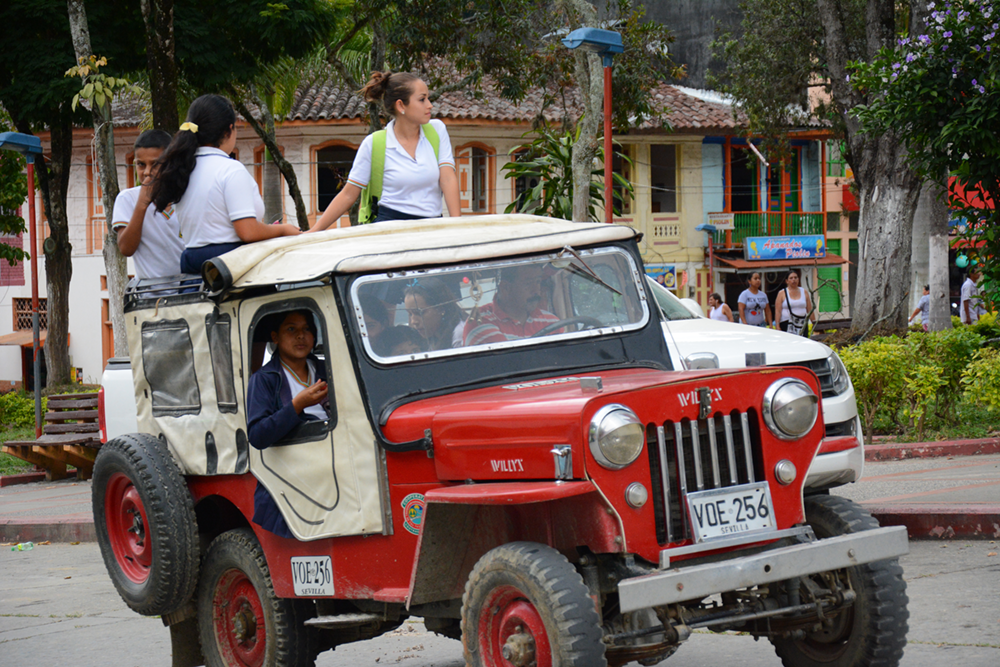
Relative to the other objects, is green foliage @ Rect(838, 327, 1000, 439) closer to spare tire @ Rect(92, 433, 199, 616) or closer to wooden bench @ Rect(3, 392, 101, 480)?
spare tire @ Rect(92, 433, 199, 616)

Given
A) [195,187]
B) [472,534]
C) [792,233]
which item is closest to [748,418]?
[472,534]

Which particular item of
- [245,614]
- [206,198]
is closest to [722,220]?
[206,198]

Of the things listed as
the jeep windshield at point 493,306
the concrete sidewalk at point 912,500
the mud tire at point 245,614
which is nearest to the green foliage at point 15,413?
the concrete sidewalk at point 912,500

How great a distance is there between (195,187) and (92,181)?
34303 millimetres

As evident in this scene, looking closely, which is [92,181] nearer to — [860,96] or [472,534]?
[860,96]

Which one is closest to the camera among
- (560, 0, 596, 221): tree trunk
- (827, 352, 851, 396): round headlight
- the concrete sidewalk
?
(827, 352, 851, 396): round headlight

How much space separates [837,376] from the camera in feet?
26.8

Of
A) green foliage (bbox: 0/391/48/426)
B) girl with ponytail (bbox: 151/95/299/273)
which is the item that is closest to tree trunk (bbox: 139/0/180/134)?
green foliage (bbox: 0/391/48/426)

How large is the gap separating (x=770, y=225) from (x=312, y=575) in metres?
36.6

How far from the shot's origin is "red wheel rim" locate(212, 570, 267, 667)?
5.58 metres

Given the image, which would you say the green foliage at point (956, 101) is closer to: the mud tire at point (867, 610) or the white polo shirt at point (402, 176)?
the white polo shirt at point (402, 176)

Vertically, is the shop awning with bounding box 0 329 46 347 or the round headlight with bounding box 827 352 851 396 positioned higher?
the round headlight with bounding box 827 352 851 396

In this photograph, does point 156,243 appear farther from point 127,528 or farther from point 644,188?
point 644,188

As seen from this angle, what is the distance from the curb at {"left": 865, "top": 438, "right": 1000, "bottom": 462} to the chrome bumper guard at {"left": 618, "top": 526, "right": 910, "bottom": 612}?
28.0 ft
